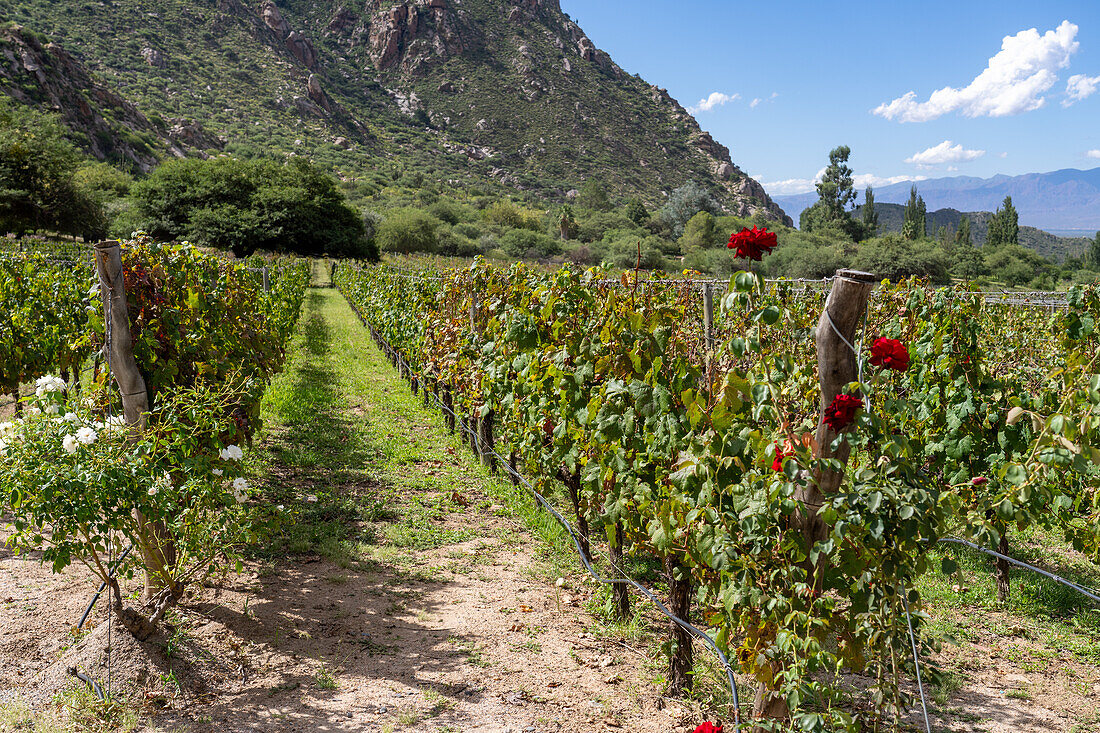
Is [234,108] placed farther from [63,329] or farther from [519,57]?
[63,329]

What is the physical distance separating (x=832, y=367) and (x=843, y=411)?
202mm

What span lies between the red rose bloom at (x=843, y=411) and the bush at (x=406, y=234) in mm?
50412

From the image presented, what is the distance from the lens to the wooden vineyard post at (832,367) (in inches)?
69.6

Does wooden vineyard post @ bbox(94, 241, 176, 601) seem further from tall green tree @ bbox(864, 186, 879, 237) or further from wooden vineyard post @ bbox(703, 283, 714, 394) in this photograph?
tall green tree @ bbox(864, 186, 879, 237)

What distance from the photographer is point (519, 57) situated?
95500 mm

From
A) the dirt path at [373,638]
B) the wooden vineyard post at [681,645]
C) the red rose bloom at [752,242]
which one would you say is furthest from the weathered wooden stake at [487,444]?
the red rose bloom at [752,242]

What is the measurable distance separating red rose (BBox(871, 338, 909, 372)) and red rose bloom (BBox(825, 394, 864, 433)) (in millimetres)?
113

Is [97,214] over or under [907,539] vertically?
over

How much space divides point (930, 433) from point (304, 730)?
4182 millimetres

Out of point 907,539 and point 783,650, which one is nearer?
point 907,539

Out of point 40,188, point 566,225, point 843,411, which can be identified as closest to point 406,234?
point 566,225

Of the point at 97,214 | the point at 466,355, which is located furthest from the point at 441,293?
the point at 97,214

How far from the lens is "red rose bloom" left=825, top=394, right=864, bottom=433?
65.2 inches

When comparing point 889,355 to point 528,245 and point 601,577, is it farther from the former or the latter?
point 528,245
